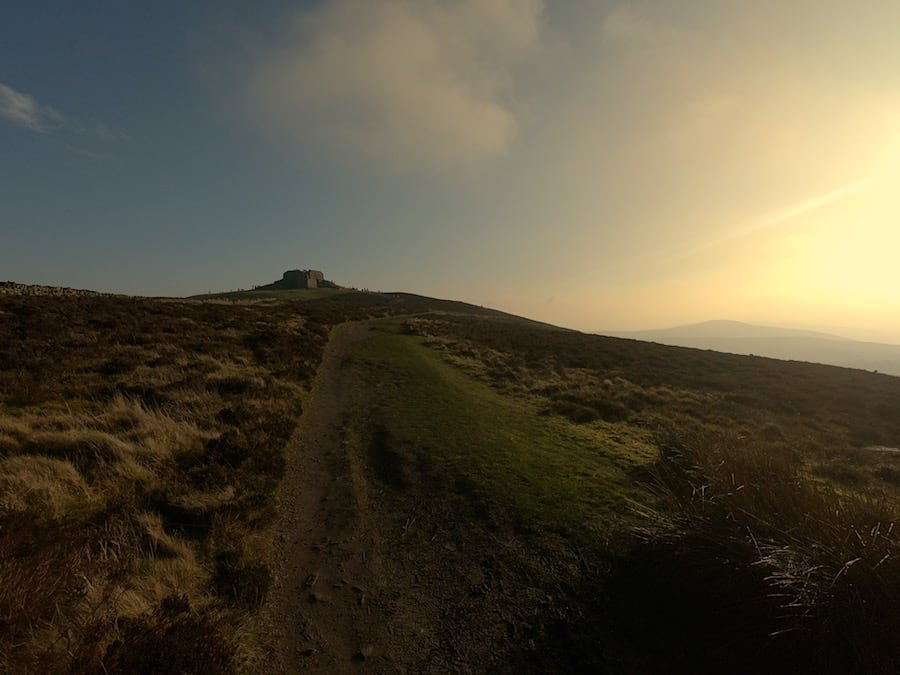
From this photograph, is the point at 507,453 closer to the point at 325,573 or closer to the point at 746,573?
the point at 325,573

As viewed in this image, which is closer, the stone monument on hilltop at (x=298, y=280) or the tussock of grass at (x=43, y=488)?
the tussock of grass at (x=43, y=488)

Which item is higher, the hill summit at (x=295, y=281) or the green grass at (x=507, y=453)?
the hill summit at (x=295, y=281)

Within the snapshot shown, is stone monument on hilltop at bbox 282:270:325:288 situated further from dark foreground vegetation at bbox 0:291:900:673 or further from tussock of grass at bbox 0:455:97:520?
tussock of grass at bbox 0:455:97:520

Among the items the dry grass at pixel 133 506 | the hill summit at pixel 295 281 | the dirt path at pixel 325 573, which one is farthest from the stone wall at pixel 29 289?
the hill summit at pixel 295 281

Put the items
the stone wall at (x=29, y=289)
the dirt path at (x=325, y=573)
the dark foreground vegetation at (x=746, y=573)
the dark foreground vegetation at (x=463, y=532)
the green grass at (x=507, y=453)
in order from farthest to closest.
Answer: the stone wall at (x=29, y=289), the green grass at (x=507, y=453), the dirt path at (x=325, y=573), the dark foreground vegetation at (x=463, y=532), the dark foreground vegetation at (x=746, y=573)

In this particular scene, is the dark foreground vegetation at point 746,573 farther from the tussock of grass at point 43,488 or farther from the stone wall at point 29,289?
the stone wall at point 29,289

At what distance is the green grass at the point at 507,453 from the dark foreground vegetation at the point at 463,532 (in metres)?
0.08

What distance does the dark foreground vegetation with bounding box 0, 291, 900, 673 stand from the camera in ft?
13.9

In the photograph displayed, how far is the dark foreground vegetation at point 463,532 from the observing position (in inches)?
167

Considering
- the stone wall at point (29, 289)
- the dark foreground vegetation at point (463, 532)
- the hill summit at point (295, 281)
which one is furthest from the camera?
the hill summit at point (295, 281)

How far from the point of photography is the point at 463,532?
7309 mm

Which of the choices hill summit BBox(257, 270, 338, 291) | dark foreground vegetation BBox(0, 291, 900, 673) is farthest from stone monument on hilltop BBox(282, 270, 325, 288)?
dark foreground vegetation BBox(0, 291, 900, 673)

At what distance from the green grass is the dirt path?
1382 millimetres

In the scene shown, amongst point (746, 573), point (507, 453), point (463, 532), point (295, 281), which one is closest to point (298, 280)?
point (295, 281)
